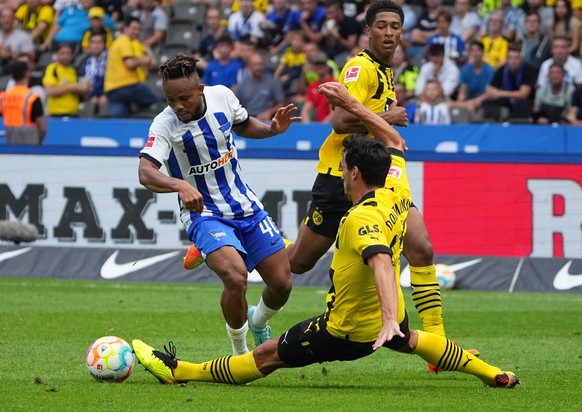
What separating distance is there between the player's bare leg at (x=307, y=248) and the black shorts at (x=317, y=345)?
6.48 feet

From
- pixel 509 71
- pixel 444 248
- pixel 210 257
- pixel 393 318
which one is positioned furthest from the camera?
pixel 509 71

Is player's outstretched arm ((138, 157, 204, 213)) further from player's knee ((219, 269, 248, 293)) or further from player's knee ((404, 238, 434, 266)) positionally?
player's knee ((404, 238, 434, 266))

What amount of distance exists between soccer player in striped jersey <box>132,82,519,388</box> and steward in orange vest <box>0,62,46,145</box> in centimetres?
981

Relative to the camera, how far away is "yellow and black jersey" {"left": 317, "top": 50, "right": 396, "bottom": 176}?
346 inches

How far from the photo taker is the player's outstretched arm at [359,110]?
803cm

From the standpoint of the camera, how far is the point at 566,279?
1448cm

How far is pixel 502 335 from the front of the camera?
A: 418 inches

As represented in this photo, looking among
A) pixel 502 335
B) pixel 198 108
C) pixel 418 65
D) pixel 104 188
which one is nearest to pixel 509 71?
pixel 418 65

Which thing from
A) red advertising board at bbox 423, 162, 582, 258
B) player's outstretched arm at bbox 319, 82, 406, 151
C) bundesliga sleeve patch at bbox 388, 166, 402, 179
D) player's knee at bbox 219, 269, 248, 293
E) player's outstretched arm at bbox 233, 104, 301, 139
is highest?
player's outstretched arm at bbox 319, 82, 406, 151

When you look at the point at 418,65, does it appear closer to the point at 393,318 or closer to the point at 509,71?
the point at 509,71

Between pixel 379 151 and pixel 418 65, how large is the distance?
1310 cm

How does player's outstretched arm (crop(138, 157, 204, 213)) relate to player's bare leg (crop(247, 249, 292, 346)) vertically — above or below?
above

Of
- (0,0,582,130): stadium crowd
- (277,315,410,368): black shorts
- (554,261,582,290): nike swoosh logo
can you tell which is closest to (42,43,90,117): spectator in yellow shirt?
(0,0,582,130): stadium crowd

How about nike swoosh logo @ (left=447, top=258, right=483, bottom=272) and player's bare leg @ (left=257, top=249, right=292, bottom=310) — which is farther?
nike swoosh logo @ (left=447, top=258, right=483, bottom=272)
